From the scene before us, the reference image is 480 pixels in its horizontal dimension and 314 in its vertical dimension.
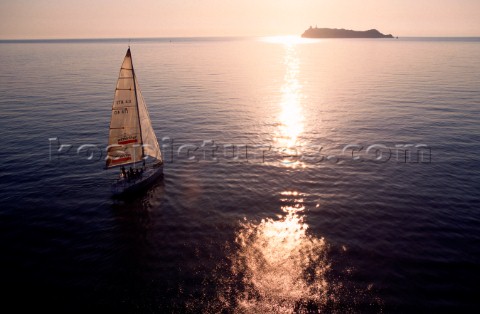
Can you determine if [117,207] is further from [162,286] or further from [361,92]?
[361,92]

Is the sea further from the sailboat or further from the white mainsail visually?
the white mainsail

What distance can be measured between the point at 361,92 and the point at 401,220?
3146 inches

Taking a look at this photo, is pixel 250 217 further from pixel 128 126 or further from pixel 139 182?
pixel 128 126

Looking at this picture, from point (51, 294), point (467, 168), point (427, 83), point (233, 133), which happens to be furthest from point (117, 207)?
point (427, 83)

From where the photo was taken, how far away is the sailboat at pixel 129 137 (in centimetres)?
3956

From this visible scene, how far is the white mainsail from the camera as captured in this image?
39438 millimetres

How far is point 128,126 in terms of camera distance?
4231 cm

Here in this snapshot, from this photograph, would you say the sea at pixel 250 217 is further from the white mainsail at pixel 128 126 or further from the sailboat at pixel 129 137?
the white mainsail at pixel 128 126

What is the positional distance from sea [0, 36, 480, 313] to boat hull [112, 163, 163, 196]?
101 centimetres

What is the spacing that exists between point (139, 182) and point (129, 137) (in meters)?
6.51
